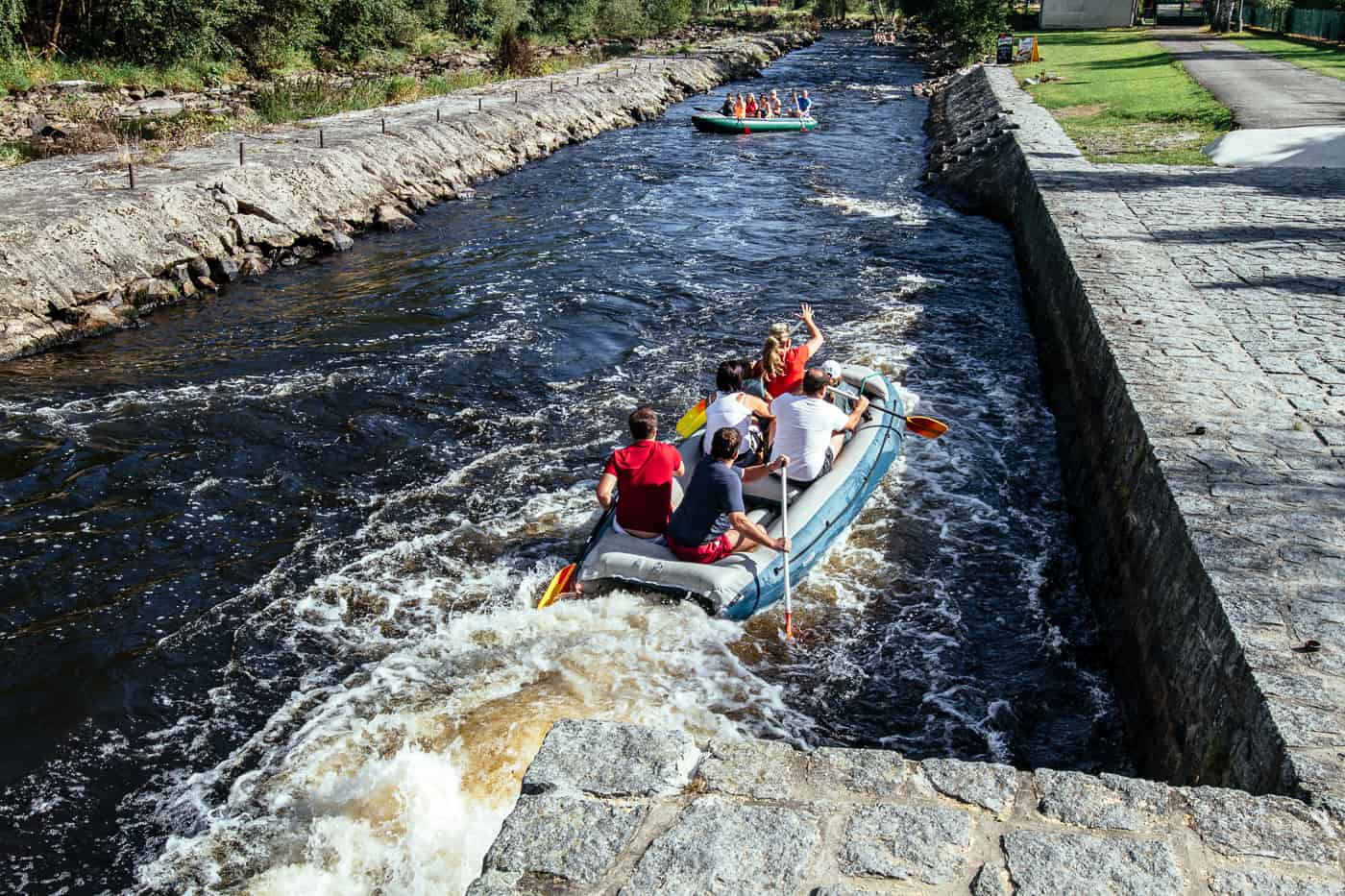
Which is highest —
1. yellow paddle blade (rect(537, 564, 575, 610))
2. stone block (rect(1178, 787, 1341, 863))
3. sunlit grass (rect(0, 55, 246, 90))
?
sunlit grass (rect(0, 55, 246, 90))

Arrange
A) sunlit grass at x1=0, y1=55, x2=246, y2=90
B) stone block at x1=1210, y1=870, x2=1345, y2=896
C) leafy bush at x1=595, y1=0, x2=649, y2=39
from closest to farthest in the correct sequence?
stone block at x1=1210, y1=870, x2=1345, y2=896, sunlit grass at x1=0, y1=55, x2=246, y2=90, leafy bush at x1=595, y1=0, x2=649, y2=39

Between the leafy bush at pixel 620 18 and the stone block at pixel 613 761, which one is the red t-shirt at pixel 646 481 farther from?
the leafy bush at pixel 620 18

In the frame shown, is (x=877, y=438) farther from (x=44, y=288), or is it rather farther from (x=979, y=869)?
(x=44, y=288)

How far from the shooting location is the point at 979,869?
3.94 meters

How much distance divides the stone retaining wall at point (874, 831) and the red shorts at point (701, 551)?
2.98 meters

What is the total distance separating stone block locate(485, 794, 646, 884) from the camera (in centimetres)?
410

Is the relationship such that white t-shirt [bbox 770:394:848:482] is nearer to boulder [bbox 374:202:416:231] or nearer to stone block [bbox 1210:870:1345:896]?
stone block [bbox 1210:870:1345:896]

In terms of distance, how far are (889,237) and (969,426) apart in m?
8.44

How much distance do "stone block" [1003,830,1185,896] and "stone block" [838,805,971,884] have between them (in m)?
0.20

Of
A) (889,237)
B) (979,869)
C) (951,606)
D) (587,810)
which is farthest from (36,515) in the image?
(889,237)

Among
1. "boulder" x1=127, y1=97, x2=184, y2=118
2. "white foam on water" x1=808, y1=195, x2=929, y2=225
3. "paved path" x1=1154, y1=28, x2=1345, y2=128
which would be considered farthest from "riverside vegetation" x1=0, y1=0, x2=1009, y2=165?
"white foam on water" x1=808, y1=195, x2=929, y2=225

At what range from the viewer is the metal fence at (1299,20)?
36.6 m

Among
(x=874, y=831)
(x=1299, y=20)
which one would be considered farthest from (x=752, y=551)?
(x=1299, y=20)

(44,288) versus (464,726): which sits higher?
(44,288)
